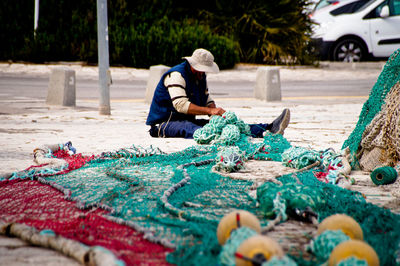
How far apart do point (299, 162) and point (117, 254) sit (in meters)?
2.42

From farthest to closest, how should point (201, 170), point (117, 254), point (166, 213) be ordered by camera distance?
point (201, 170)
point (166, 213)
point (117, 254)

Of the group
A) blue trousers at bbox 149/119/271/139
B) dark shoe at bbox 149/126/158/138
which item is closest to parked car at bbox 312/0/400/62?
blue trousers at bbox 149/119/271/139

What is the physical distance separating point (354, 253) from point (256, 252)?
1.31 ft

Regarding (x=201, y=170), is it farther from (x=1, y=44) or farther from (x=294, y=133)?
(x=1, y=44)

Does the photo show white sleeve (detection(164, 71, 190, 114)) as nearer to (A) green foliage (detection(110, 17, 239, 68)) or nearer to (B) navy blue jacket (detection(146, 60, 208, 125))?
(B) navy blue jacket (detection(146, 60, 208, 125))

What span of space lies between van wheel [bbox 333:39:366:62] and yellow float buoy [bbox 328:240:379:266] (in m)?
16.2

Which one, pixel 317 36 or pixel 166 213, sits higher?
pixel 317 36

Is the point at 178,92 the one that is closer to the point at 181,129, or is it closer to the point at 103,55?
the point at 181,129

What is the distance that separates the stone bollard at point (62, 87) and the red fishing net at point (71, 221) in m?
6.26

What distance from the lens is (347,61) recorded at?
18.1 meters

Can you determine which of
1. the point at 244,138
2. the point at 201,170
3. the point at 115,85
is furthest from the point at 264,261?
the point at 115,85

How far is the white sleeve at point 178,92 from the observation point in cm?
616

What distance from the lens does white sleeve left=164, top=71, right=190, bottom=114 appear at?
6.16 m

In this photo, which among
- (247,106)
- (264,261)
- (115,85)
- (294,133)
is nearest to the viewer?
(264,261)
